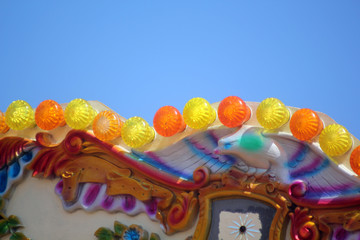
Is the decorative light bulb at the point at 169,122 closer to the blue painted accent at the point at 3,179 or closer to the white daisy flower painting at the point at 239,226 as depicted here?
the white daisy flower painting at the point at 239,226

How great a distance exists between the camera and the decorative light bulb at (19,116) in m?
3.29

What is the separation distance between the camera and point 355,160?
2.46m

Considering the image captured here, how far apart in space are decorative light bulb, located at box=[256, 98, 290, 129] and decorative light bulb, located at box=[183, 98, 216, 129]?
0.84 feet

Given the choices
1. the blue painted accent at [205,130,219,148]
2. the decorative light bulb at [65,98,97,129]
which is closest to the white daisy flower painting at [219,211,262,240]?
the blue painted accent at [205,130,219,148]

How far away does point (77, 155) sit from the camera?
313 cm

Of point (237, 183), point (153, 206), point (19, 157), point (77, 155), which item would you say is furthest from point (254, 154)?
point (19, 157)

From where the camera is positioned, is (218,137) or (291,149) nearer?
(291,149)

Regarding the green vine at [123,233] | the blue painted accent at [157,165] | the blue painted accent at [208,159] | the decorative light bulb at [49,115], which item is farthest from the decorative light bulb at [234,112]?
the decorative light bulb at [49,115]

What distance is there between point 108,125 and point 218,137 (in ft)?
1.95

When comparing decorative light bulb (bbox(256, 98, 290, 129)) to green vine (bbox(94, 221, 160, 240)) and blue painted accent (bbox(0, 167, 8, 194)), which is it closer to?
green vine (bbox(94, 221, 160, 240))

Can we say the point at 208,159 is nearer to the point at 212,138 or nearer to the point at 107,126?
the point at 212,138

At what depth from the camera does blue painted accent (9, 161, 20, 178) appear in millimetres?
3297

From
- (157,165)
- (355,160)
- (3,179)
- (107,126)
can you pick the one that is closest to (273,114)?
(355,160)

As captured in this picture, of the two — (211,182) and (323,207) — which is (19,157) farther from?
(323,207)
